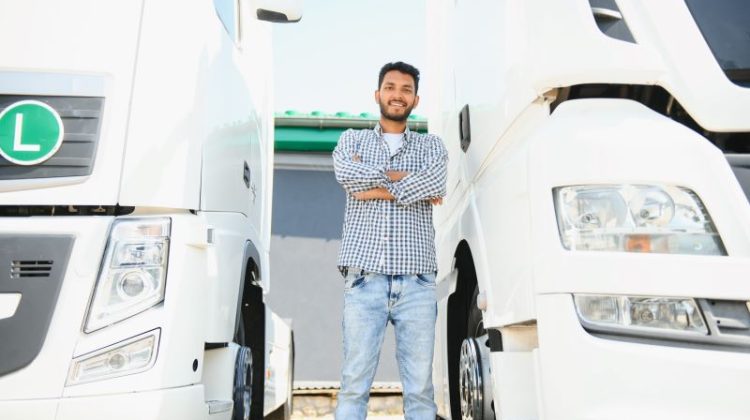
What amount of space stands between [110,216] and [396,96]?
1.58 meters

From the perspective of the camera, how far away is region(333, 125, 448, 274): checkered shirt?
3.06m

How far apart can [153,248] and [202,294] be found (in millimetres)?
246

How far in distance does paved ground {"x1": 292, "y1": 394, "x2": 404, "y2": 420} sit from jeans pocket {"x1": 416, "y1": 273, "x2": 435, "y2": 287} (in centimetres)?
425

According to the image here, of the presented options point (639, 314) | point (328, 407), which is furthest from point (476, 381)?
point (328, 407)

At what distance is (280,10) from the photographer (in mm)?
3139

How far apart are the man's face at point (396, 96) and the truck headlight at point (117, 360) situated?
165cm

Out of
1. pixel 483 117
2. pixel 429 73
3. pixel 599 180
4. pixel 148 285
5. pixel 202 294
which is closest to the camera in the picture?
pixel 599 180

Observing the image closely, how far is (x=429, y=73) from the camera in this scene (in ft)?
14.8

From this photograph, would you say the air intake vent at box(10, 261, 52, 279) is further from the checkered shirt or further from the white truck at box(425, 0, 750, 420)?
the white truck at box(425, 0, 750, 420)

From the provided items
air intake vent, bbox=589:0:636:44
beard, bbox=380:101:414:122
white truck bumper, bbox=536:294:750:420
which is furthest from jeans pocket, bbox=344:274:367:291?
air intake vent, bbox=589:0:636:44

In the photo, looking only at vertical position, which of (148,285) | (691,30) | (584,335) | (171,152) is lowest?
(584,335)

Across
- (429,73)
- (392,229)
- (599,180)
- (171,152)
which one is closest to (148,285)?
(171,152)

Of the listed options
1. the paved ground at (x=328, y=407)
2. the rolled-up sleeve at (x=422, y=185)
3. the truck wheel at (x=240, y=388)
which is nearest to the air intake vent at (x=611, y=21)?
the rolled-up sleeve at (x=422, y=185)

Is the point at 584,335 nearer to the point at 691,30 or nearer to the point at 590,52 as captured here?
the point at 590,52
